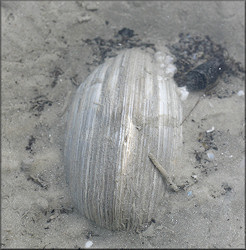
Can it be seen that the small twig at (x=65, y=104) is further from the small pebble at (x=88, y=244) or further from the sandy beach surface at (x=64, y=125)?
the small pebble at (x=88, y=244)

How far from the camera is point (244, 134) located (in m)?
4.62

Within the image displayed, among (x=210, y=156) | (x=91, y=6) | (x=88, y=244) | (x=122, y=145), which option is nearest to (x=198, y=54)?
(x=210, y=156)

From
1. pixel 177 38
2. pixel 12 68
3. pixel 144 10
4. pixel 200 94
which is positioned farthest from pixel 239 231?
pixel 12 68

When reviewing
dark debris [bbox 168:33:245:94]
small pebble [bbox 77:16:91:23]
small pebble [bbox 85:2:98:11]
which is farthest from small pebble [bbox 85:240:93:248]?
small pebble [bbox 85:2:98:11]

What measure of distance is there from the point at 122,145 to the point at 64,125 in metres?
1.45

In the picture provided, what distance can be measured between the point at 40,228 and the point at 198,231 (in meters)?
2.09

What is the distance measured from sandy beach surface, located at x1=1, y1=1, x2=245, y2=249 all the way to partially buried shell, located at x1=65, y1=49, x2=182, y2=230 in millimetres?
285

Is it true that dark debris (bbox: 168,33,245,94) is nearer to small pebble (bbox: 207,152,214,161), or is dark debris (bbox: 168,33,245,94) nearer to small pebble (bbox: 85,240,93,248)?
small pebble (bbox: 207,152,214,161)

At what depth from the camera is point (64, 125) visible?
15.3ft

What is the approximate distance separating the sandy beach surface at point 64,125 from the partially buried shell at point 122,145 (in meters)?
0.28

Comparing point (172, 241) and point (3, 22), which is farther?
point (3, 22)

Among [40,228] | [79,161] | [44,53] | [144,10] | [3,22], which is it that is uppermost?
[144,10]

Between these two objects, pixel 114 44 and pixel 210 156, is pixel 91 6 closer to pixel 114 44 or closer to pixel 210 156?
pixel 114 44

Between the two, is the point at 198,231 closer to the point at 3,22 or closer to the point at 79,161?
the point at 79,161
